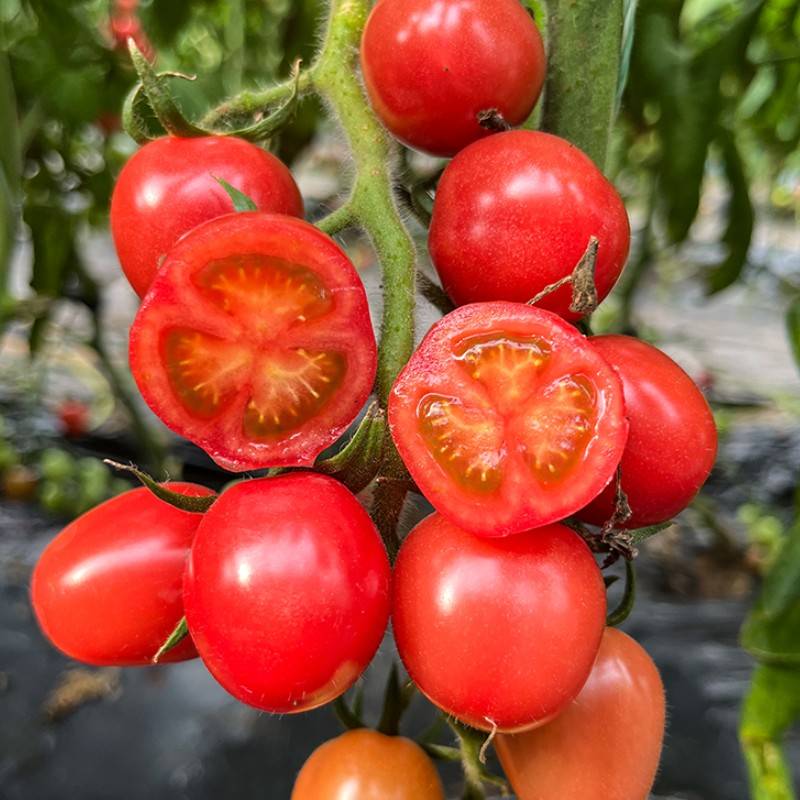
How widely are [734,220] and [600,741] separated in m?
0.87

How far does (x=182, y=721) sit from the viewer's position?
1.57 metres

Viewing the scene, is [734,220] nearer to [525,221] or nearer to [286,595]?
[525,221]

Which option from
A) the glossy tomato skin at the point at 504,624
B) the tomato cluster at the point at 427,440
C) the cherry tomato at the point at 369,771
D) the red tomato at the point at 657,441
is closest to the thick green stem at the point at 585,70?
the tomato cluster at the point at 427,440

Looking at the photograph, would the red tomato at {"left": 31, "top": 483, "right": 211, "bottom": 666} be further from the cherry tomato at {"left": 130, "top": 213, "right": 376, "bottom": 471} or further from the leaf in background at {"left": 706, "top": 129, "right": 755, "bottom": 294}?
the leaf in background at {"left": 706, "top": 129, "right": 755, "bottom": 294}

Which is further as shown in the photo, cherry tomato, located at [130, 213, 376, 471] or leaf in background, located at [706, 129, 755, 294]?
leaf in background, located at [706, 129, 755, 294]

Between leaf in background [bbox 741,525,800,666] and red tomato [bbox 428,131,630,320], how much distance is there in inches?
14.0

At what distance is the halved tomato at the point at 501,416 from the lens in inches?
13.5

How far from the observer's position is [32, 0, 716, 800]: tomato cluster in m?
0.35

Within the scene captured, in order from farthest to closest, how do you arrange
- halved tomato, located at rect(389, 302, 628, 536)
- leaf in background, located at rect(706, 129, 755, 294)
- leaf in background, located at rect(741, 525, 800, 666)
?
leaf in background, located at rect(706, 129, 755, 294) → leaf in background, located at rect(741, 525, 800, 666) → halved tomato, located at rect(389, 302, 628, 536)

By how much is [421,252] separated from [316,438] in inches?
6.4

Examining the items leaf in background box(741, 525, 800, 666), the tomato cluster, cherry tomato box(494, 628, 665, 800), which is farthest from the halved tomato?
leaf in background box(741, 525, 800, 666)

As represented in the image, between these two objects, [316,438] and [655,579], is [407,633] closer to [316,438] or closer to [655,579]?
[316,438]

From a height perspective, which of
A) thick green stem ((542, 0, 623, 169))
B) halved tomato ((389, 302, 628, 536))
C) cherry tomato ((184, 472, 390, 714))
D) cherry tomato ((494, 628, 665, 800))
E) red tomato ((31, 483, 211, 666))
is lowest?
cherry tomato ((494, 628, 665, 800))

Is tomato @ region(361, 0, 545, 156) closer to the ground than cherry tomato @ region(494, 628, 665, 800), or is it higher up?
higher up
